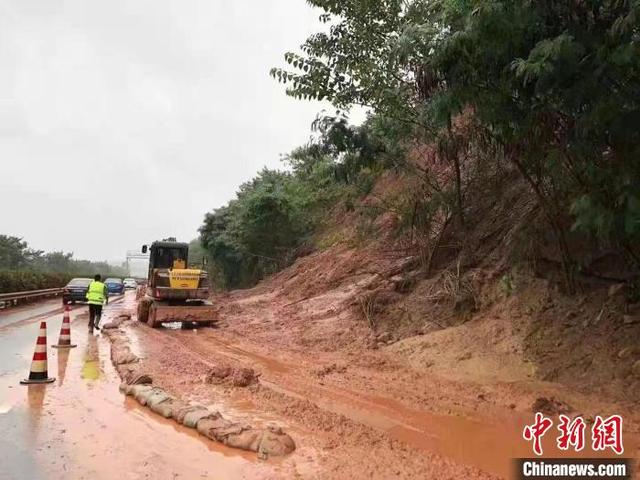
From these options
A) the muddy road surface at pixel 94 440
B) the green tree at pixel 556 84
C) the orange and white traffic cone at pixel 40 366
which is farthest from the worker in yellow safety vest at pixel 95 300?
the green tree at pixel 556 84

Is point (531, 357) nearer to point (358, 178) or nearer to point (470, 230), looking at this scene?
point (470, 230)

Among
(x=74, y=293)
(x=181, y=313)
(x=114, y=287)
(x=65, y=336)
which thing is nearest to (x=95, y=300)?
(x=181, y=313)

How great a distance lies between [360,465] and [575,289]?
6.12 m

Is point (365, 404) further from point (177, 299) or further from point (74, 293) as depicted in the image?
point (74, 293)

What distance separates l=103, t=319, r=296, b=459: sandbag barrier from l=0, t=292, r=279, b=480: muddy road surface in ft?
0.36

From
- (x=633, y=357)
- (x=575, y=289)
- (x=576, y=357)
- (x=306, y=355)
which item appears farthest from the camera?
(x=306, y=355)

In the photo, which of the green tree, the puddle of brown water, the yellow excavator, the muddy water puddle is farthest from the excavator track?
the green tree

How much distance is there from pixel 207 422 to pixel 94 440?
1.23 metres

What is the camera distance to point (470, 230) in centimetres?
1327

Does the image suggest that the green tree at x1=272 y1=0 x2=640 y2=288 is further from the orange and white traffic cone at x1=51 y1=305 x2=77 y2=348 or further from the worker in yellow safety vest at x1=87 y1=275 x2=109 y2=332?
the worker in yellow safety vest at x1=87 y1=275 x2=109 y2=332

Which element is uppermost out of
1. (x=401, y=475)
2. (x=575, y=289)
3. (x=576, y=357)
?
(x=575, y=289)

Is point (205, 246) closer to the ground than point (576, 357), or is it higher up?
higher up

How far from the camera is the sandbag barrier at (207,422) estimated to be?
17.5ft

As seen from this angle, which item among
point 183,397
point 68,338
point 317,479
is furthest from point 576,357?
point 68,338
